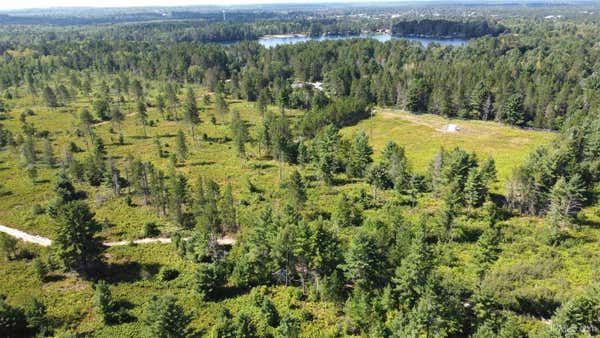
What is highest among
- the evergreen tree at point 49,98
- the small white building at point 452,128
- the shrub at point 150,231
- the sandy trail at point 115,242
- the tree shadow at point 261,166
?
the evergreen tree at point 49,98

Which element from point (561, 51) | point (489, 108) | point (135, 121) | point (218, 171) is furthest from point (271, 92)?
point (561, 51)

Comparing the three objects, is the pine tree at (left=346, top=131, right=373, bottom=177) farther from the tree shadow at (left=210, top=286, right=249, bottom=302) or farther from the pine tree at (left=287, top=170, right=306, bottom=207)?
the tree shadow at (left=210, top=286, right=249, bottom=302)

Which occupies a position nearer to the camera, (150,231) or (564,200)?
(564,200)

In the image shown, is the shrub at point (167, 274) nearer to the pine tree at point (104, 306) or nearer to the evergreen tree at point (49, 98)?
the pine tree at point (104, 306)

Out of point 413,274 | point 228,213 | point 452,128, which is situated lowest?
point 228,213

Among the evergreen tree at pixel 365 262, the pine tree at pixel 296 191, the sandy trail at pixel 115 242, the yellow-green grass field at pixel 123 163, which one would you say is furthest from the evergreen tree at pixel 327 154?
the evergreen tree at pixel 365 262

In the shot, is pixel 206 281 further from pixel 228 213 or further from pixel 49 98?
pixel 49 98

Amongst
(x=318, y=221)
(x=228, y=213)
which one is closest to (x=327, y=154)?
(x=228, y=213)

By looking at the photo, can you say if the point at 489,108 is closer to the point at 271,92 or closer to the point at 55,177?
the point at 271,92

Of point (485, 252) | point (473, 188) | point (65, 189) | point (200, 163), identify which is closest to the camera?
point (485, 252)

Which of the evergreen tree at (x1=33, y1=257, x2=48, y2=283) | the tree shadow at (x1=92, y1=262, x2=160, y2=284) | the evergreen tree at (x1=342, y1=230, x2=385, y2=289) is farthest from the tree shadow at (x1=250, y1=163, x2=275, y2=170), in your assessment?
the evergreen tree at (x1=342, y1=230, x2=385, y2=289)

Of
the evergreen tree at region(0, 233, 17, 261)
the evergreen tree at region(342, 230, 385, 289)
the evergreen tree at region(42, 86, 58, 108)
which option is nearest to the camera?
the evergreen tree at region(342, 230, 385, 289)
